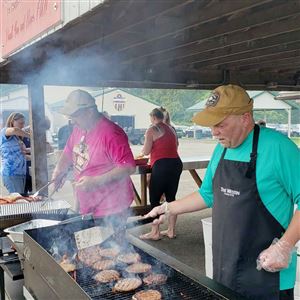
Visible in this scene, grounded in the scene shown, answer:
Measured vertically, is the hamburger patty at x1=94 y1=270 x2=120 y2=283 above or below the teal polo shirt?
below

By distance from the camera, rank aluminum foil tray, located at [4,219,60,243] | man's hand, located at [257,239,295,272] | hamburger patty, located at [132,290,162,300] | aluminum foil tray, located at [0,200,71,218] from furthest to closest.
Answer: aluminum foil tray, located at [0,200,71,218] → aluminum foil tray, located at [4,219,60,243] → hamburger patty, located at [132,290,162,300] → man's hand, located at [257,239,295,272]

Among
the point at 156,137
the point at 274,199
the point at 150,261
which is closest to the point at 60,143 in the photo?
the point at 156,137

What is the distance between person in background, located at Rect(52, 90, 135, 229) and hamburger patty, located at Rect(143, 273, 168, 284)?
0.82m

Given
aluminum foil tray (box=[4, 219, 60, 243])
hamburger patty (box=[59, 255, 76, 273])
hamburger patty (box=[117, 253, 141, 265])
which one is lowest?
hamburger patty (box=[59, 255, 76, 273])

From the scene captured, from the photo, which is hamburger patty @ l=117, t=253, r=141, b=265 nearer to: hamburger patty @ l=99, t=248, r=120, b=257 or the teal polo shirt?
hamburger patty @ l=99, t=248, r=120, b=257

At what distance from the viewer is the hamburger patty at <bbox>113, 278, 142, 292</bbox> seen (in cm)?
195

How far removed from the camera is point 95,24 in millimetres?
2504

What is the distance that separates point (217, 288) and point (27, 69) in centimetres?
371

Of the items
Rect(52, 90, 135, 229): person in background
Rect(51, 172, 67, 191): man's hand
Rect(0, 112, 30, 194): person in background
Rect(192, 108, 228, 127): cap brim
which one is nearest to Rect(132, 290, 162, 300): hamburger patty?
Rect(192, 108, 228, 127): cap brim

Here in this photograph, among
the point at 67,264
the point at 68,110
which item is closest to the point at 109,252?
the point at 67,264

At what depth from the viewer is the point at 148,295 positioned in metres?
1.84

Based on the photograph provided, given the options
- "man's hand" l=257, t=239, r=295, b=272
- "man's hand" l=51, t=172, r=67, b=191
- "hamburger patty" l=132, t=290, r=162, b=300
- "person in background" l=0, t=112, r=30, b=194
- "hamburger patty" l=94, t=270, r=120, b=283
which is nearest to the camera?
"man's hand" l=257, t=239, r=295, b=272

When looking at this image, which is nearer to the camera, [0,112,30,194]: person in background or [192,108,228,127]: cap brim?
[192,108,228,127]: cap brim

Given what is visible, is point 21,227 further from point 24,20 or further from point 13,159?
point 13,159
